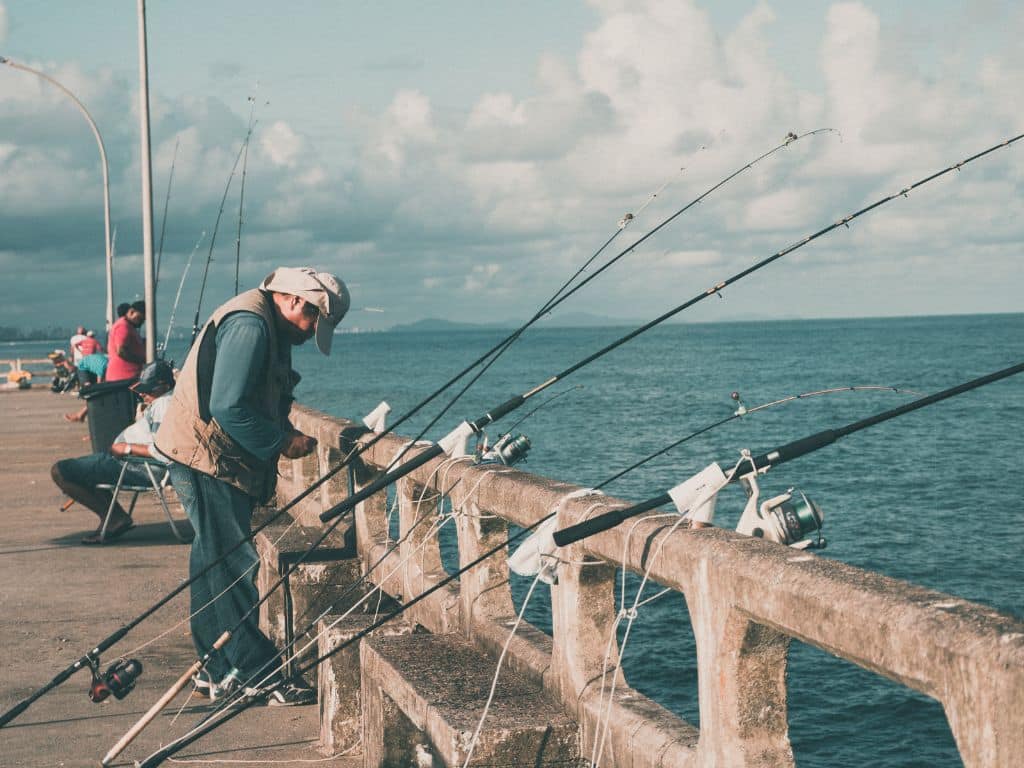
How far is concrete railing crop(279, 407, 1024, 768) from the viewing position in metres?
2.01

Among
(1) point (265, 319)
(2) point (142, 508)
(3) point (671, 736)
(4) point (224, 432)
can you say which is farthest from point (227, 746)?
(2) point (142, 508)

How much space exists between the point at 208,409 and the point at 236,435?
0.71 feet

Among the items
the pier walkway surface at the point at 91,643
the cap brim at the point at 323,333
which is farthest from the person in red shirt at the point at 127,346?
the cap brim at the point at 323,333

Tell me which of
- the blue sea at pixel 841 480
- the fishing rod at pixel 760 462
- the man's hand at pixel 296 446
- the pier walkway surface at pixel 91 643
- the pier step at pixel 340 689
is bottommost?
the blue sea at pixel 841 480

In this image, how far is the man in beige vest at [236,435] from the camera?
4.86 meters

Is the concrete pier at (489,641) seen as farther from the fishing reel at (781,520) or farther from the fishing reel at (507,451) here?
the fishing reel at (781,520)

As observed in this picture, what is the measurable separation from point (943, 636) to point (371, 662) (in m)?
2.61

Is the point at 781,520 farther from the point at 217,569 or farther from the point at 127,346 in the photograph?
the point at 127,346

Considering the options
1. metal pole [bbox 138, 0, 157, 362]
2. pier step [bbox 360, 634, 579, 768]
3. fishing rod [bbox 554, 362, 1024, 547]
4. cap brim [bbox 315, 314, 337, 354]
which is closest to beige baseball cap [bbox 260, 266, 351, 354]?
cap brim [bbox 315, 314, 337, 354]

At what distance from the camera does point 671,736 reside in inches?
123

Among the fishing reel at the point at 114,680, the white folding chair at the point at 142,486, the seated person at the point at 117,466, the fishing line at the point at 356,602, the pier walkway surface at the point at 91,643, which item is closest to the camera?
the fishing reel at the point at 114,680

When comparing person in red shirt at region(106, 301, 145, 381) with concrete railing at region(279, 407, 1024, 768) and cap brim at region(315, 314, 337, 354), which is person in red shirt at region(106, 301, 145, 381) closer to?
cap brim at region(315, 314, 337, 354)

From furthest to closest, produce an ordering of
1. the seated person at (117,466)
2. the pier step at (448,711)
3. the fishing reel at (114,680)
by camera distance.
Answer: the seated person at (117,466) < the fishing reel at (114,680) < the pier step at (448,711)

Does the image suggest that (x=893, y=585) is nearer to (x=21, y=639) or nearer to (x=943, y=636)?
(x=943, y=636)
